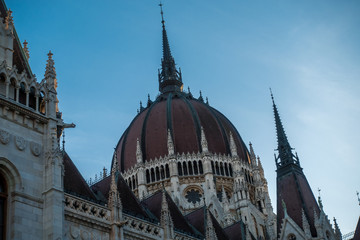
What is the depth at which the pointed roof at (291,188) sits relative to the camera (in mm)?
37625

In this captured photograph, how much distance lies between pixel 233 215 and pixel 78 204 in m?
25.4

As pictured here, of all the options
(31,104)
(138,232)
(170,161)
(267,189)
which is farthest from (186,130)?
(31,104)

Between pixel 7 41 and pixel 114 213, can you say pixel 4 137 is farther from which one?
pixel 114 213

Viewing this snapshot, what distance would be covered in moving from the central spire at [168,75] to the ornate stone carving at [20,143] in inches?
1657

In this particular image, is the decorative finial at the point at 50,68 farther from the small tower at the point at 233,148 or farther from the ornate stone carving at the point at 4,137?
the small tower at the point at 233,148

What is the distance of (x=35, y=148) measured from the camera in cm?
1805

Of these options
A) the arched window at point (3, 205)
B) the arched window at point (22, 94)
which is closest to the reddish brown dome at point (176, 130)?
the arched window at point (22, 94)

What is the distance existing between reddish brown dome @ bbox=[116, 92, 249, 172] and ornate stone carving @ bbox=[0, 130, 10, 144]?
1268 inches

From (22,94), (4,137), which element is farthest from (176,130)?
(4,137)

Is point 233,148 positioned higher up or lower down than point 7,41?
higher up

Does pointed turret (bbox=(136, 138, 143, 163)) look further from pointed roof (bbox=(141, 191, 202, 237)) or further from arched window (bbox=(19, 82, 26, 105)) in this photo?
arched window (bbox=(19, 82, 26, 105))

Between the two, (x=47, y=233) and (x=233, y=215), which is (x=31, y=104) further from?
(x=233, y=215)

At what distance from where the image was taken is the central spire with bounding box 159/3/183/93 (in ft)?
198

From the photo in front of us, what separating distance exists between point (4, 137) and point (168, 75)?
4471 cm
